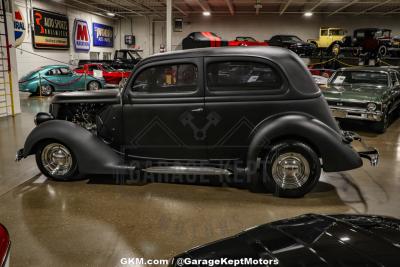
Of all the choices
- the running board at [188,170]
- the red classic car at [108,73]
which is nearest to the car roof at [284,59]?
the running board at [188,170]

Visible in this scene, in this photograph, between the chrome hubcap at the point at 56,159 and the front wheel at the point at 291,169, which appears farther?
the chrome hubcap at the point at 56,159

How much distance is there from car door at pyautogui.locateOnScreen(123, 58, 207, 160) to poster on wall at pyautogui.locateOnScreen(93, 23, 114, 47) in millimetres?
19831

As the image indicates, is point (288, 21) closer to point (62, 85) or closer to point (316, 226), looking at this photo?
point (62, 85)

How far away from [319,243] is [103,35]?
24552mm

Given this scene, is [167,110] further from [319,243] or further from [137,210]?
[319,243]

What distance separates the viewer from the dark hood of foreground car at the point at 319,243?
142 centimetres

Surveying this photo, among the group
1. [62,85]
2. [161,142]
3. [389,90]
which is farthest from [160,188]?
[62,85]

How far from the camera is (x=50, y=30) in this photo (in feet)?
56.4

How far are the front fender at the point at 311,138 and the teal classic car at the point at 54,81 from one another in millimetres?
11753

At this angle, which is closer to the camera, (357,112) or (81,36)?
(357,112)

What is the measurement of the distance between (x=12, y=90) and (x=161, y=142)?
7.56 m

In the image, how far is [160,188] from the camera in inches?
175

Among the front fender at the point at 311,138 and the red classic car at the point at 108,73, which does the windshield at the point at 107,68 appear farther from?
the front fender at the point at 311,138

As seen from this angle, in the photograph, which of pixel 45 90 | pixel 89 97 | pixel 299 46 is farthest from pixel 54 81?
pixel 299 46
